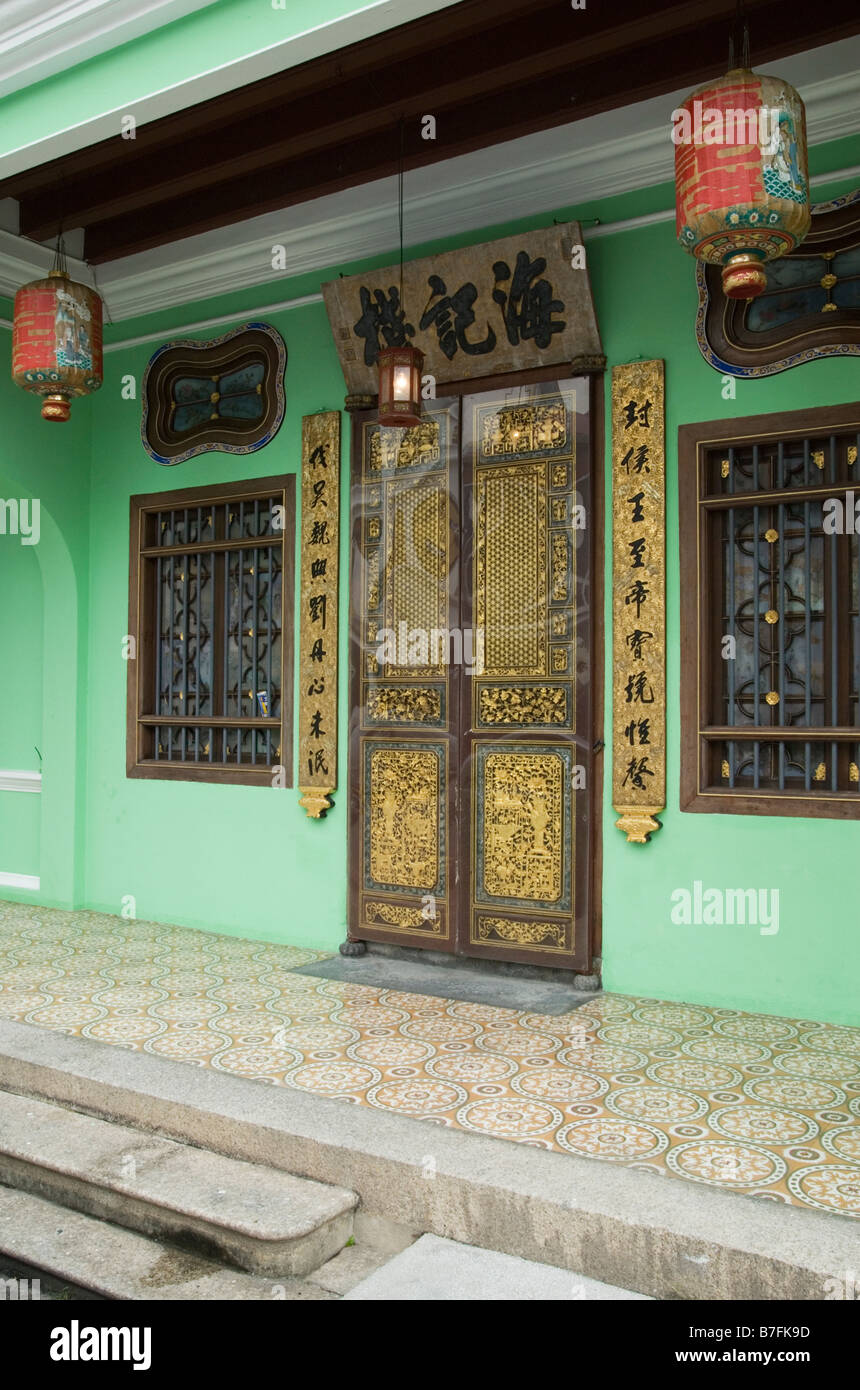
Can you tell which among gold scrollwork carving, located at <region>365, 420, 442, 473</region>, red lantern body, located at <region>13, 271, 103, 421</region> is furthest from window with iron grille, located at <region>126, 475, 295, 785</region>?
red lantern body, located at <region>13, 271, 103, 421</region>

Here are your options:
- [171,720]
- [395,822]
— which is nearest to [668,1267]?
[395,822]

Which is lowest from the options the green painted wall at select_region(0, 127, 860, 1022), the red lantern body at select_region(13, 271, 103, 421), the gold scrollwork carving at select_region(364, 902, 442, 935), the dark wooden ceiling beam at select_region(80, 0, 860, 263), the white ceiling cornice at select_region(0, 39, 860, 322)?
the gold scrollwork carving at select_region(364, 902, 442, 935)

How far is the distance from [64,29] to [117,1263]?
3.53 meters

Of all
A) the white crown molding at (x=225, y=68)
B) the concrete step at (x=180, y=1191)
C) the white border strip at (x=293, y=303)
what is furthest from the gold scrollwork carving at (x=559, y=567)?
the concrete step at (x=180, y=1191)

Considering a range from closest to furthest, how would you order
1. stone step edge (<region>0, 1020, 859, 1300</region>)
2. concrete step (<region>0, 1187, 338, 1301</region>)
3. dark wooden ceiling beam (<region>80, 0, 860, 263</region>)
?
1. stone step edge (<region>0, 1020, 859, 1300</region>)
2. concrete step (<region>0, 1187, 338, 1301</region>)
3. dark wooden ceiling beam (<region>80, 0, 860, 263</region>)

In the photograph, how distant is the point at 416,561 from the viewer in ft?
14.8

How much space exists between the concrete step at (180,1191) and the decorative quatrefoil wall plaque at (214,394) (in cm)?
321

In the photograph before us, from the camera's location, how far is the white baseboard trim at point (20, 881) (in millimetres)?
5816

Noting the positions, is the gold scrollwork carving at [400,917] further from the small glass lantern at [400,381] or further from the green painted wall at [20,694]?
the green painted wall at [20,694]

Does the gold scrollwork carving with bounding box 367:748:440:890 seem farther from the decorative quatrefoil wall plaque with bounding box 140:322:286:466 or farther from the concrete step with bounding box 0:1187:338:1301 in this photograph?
the concrete step with bounding box 0:1187:338:1301

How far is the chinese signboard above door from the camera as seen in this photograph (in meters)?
4.03

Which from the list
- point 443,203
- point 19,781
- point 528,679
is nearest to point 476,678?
point 528,679

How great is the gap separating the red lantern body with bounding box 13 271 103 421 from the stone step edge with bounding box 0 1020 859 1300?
109 inches

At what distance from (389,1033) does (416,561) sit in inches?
77.3
